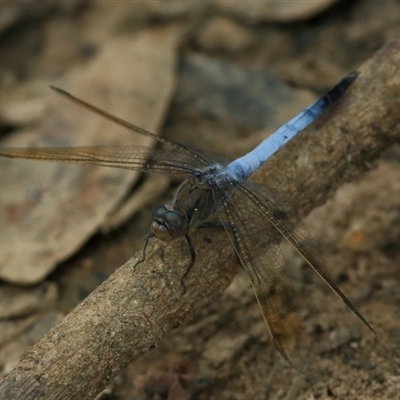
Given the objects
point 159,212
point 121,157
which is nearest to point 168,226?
point 159,212

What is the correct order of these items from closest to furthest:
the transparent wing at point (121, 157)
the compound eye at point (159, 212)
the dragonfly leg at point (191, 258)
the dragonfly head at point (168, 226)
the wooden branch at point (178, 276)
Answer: the wooden branch at point (178, 276) → the dragonfly leg at point (191, 258) → the dragonfly head at point (168, 226) → the compound eye at point (159, 212) → the transparent wing at point (121, 157)

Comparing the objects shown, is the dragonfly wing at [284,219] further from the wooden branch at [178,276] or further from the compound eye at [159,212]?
the compound eye at [159,212]

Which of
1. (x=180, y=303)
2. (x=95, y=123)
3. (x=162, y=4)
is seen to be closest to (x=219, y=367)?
(x=180, y=303)

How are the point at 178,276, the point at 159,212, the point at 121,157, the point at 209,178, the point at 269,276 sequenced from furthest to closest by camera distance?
the point at 121,157, the point at 209,178, the point at 159,212, the point at 269,276, the point at 178,276

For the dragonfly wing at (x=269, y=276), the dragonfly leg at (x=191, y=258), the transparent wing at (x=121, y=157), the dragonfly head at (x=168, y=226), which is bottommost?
the dragonfly wing at (x=269, y=276)

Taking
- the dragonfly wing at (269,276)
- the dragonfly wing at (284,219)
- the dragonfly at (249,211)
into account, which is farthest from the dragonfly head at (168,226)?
the dragonfly wing at (284,219)

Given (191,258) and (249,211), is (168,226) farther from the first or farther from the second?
(249,211)
